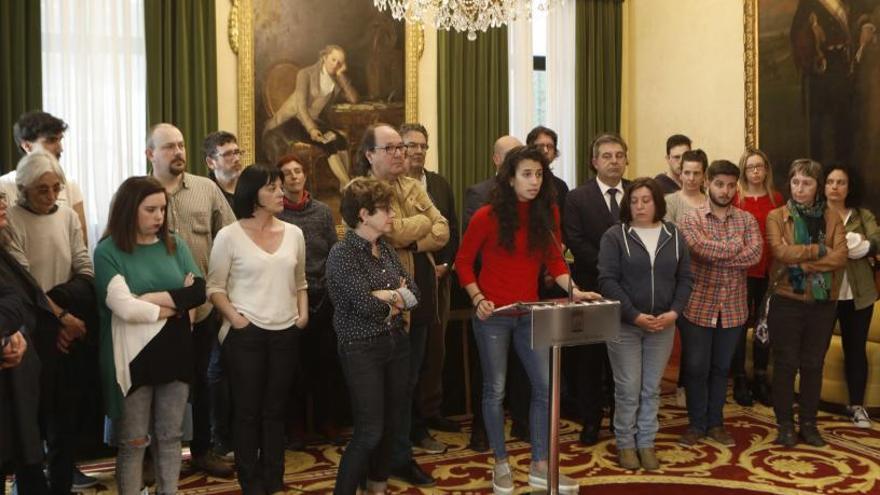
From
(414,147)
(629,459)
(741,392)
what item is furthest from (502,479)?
(741,392)

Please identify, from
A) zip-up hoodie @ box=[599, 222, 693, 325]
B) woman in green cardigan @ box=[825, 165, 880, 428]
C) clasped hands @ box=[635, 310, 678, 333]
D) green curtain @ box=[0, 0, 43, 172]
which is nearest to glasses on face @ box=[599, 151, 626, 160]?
zip-up hoodie @ box=[599, 222, 693, 325]

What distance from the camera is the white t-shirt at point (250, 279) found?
392 centimetres

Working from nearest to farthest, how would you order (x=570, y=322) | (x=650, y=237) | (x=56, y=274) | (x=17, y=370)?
(x=17, y=370) < (x=570, y=322) < (x=56, y=274) < (x=650, y=237)

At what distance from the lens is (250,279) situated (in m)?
3.93

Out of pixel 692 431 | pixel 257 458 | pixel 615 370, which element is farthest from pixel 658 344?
pixel 257 458

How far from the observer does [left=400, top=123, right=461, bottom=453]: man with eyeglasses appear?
199 inches

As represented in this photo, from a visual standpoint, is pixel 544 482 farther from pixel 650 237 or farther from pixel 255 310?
pixel 255 310

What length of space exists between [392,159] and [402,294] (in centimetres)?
84

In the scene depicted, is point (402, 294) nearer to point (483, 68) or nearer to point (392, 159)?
point (392, 159)

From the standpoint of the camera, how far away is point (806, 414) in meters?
5.20

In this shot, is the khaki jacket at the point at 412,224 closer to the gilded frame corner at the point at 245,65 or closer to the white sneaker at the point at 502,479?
the white sneaker at the point at 502,479

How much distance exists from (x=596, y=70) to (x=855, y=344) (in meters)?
4.51

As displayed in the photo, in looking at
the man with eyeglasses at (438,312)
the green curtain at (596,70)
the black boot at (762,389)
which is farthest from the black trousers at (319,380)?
the green curtain at (596,70)

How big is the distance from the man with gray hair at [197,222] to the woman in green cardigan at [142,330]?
2.21 ft
